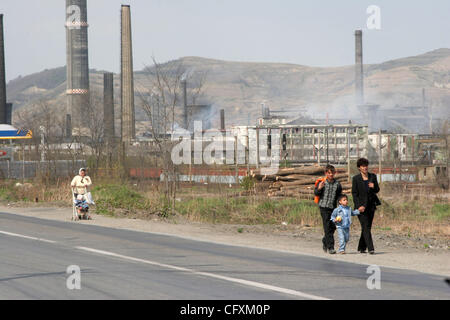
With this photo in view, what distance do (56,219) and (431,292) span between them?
16.5m

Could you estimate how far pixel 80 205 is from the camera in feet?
77.3

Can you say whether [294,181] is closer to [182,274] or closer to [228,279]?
[182,274]

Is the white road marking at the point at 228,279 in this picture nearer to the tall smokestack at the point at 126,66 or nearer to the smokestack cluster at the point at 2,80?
the smokestack cluster at the point at 2,80

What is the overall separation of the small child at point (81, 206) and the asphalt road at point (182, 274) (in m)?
6.54

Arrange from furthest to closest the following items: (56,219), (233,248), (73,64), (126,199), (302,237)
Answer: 1. (73,64)
2. (126,199)
3. (56,219)
4. (302,237)
5. (233,248)

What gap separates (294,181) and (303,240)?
16.4 metres

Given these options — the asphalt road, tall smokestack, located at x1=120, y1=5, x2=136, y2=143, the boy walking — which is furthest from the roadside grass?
tall smokestack, located at x1=120, y1=5, x2=136, y2=143

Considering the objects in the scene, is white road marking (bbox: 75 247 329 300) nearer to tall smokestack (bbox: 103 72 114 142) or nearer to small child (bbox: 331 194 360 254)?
small child (bbox: 331 194 360 254)

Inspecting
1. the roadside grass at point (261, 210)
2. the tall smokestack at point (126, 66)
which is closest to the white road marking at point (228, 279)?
the roadside grass at point (261, 210)

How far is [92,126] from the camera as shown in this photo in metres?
70.3

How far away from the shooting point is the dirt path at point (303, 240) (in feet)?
44.3

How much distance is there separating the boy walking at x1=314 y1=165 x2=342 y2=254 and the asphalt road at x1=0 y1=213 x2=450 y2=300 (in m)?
0.88

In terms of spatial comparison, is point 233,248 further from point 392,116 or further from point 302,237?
point 392,116
